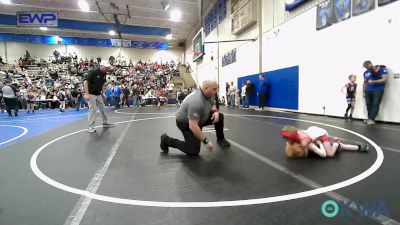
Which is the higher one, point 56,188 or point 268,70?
point 268,70

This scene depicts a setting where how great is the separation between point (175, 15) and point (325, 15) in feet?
49.8

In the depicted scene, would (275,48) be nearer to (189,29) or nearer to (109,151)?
(109,151)

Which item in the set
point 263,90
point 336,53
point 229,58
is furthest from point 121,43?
point 336,53

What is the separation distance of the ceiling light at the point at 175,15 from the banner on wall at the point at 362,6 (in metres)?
15.0

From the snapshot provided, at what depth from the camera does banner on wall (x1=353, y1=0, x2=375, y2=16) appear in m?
6.76

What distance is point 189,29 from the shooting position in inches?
1027

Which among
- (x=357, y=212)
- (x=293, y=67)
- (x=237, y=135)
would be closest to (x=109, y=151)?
(x=237, y=135)

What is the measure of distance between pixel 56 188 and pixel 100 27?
931 inches

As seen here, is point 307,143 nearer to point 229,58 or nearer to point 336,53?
point 336,53

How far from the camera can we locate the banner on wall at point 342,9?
7.45 m

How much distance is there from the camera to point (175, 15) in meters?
21.3

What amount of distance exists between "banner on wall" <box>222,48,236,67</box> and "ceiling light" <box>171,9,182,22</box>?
5.74 meters

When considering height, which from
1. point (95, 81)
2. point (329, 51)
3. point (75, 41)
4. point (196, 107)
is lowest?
point (196, 107)

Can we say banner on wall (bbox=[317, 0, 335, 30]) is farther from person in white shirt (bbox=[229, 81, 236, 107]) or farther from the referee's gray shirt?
person in white shirt (bbox=[229, 81, 236, 107])
